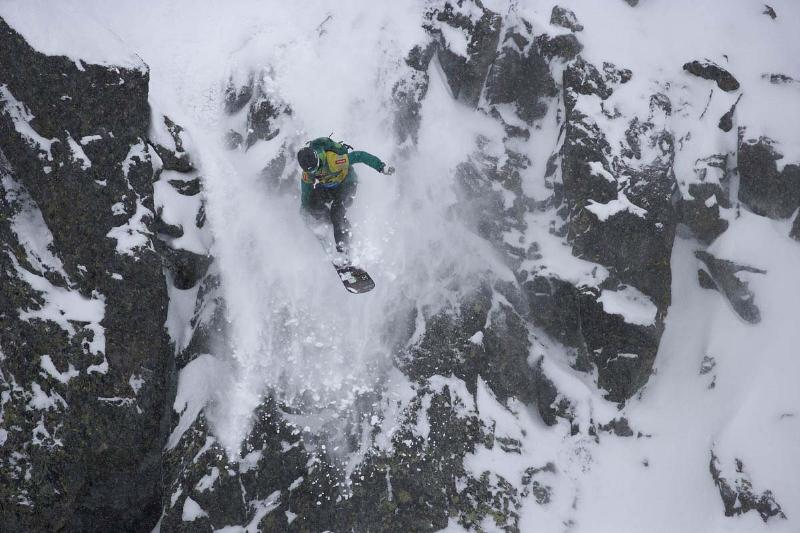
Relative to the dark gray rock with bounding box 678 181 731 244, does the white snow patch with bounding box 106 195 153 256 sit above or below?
below

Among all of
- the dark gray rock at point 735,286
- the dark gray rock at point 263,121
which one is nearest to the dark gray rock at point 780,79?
the dark gray rock at point 735,286

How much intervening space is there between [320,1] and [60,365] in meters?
10.3

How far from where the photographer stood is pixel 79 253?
10180 millimetres

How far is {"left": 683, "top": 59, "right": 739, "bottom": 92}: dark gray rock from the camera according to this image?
13.6m

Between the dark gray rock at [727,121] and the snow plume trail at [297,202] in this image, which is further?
the dark gray rock at [727,121]

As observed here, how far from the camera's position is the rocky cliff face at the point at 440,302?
395 inches

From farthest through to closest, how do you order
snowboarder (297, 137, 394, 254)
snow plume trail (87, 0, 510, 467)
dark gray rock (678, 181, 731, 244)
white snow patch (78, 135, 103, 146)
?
1. dark gray rock (678, 181, 731, 244)
2. snow plume trail (87, 0, 510, 467)
3. white snow patch (78, 135, 103, 146)
4. snowboarder (297, 137, 394, 254)

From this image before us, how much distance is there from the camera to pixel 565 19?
13992mm

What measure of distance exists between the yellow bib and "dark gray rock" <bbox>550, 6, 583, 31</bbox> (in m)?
7.29

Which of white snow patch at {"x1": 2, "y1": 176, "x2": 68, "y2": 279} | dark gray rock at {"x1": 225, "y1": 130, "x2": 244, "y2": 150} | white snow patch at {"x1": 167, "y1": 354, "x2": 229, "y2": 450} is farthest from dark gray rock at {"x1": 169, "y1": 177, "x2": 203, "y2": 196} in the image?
white snow patch at {"x1": 167, "y1": 354, "x2": 229, "y2": 450}

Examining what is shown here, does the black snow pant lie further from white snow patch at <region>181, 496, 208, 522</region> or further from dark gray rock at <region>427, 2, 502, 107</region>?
white snow patch at <region>181, 496, 208, 522</region>

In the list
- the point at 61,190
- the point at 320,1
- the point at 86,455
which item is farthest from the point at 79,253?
the point at 320,1

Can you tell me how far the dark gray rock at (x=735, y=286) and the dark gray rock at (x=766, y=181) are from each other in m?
1.50

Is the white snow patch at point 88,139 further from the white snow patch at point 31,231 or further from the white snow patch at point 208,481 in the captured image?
the white snow patch at point 208,481
